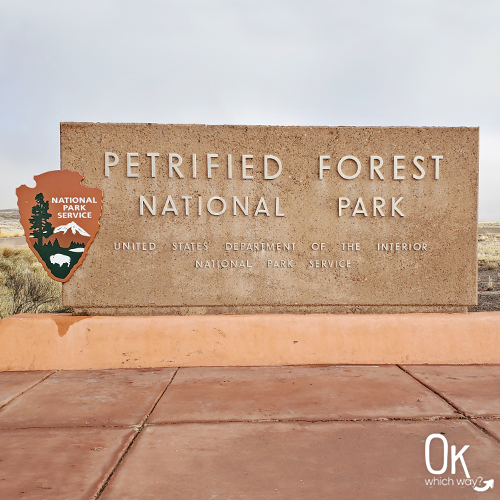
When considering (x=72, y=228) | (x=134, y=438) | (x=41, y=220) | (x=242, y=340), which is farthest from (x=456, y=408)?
(x=41, y=220)

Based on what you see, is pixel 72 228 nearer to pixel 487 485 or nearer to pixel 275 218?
pixel 275 218

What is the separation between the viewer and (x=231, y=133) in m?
4.20

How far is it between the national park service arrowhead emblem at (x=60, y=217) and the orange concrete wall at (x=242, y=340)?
22.2 inches

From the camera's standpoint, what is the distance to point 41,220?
4180 millimetres

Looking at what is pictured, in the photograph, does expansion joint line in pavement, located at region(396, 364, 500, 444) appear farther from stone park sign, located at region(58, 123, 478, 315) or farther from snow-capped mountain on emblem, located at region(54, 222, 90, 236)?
snow-capped mountain on emblem, located at region(54, 222, 90, 236)

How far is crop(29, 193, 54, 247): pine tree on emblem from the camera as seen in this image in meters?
4.17

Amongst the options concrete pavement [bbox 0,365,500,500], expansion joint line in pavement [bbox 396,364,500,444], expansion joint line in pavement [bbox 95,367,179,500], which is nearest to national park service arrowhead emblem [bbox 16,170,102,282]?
concrete pavement [bbox 0,365,500,500]

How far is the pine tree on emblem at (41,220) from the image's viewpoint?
4.17 m

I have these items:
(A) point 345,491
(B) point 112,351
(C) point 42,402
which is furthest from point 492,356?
(C) point 42,402

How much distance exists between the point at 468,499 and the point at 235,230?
112 inches

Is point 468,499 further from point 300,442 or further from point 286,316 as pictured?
point 286,316

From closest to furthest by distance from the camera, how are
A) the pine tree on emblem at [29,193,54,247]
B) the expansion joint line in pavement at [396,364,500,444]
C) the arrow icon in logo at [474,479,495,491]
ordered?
the arrow icon in logo at [474,479,495,491] → the expansion joint line in pavement at [396,364,500,444] → the pine tree on emblem at [29,193,54,247]

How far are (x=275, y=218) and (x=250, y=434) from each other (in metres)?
2.15

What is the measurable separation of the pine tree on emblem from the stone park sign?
21 centimetres
